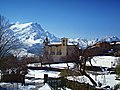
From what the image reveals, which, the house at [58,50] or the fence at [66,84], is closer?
the fence at [66,84]

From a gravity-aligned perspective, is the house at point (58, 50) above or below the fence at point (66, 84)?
above

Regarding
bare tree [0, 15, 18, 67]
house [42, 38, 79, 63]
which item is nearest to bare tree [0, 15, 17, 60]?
bare tree [0, 15, 18, 67]

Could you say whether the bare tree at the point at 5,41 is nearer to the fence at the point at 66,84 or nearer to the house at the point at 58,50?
the fence at the point at 66,84

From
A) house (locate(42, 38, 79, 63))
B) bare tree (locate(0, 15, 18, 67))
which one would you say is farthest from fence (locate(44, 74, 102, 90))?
house (locate(42, 38, 79, 63))

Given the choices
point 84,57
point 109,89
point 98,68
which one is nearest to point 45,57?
point 98,68

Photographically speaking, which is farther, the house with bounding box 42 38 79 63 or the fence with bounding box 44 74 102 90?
the house with bounding box 42 38 79 63

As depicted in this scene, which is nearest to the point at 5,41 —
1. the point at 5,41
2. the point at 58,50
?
the point at 5,41

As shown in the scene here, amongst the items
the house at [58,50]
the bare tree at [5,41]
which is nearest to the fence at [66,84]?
the bare tree at [5,41]

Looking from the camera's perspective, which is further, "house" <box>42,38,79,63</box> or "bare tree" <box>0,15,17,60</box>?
"house" <box>42,38,79,63</box>

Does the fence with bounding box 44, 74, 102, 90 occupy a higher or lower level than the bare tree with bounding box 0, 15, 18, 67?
lower

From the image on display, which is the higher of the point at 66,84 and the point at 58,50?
the point at 58,50

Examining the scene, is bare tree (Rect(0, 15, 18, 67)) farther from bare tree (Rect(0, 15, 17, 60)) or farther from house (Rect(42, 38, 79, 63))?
house (Rect(42, 38, 79, 63))

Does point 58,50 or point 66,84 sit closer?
point 66,84

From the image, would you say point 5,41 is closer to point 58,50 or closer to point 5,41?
point 5,41
